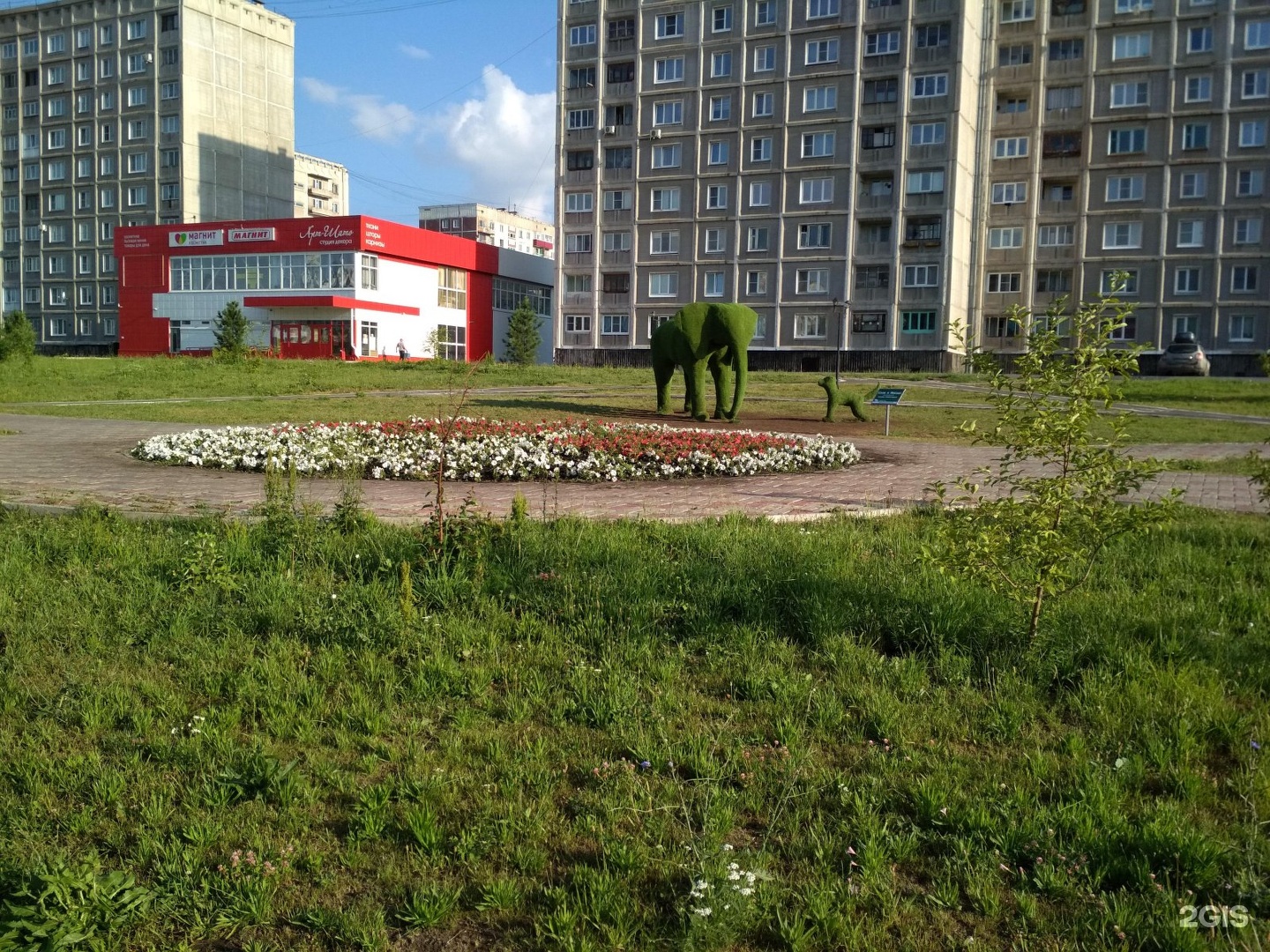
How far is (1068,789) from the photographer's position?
12.0ft

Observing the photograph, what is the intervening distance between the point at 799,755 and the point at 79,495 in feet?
24.8

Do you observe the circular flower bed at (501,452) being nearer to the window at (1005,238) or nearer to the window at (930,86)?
the window at (930,86)

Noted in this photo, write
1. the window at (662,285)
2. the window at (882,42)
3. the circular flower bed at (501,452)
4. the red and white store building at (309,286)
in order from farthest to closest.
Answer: the red and white store building at (309,286), the window at (662,285), the window at (882,42), the circular flower bed at (501,452)

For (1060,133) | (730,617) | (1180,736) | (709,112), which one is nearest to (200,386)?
(730,617)

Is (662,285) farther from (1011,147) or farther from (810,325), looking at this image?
(1011,147)

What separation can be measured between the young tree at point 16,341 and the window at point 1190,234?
173 feet

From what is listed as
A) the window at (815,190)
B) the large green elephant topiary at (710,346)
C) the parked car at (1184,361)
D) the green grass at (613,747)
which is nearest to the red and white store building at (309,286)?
the window at (815,190)

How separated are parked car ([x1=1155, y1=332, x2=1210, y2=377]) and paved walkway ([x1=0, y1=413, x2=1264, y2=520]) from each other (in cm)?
3479

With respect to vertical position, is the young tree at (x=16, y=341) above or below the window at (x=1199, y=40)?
below

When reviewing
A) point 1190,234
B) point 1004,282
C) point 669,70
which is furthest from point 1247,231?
point 669,70

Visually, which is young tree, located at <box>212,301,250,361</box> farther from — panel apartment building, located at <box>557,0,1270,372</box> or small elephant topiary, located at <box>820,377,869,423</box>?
small elephant topiary, located at <box>820,377,869,423</box>

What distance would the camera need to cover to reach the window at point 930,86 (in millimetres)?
52375

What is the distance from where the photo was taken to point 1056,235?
179ft

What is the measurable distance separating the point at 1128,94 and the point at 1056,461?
57.2m
